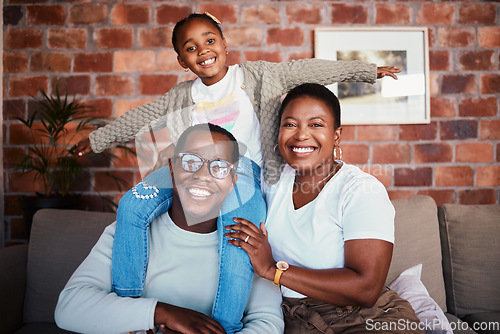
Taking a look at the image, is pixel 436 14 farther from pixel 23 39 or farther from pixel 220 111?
pixel 23 39

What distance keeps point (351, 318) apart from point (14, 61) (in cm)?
256

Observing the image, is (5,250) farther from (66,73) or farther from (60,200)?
(66,73)

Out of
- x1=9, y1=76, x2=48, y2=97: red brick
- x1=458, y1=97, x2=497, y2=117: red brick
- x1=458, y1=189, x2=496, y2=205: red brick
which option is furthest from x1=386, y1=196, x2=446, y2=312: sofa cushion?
x1=9, y1=76, x2=48, y2=97: red brick

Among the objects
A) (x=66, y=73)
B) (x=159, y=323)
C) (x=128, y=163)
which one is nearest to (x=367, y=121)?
(x=128, y=163)

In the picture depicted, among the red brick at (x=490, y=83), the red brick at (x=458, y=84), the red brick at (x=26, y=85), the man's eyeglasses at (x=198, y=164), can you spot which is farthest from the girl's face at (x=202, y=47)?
the red brick at (x=490, y=83)

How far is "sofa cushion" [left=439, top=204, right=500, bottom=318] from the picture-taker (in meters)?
1.68

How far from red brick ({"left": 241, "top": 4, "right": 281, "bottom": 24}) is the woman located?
4.24 feet

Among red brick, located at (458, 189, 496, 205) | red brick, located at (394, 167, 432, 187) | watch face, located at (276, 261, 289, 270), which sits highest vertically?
red brick, located at (394, 167, 432, 187)

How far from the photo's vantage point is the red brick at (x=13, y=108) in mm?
2434

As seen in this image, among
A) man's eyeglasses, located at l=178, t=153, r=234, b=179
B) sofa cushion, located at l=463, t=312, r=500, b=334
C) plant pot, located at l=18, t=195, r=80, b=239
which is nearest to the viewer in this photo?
man's eyeglasses, located at l=178, t=153, r=234, b=179

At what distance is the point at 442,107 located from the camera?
2.50m

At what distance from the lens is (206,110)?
1.70 metres

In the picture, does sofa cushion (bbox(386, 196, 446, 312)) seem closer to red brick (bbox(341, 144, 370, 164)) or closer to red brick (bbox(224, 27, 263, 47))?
red brick (bbox(341, 144, 370, 164))

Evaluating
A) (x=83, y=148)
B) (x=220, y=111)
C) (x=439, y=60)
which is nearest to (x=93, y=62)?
(x=83, y=148)
